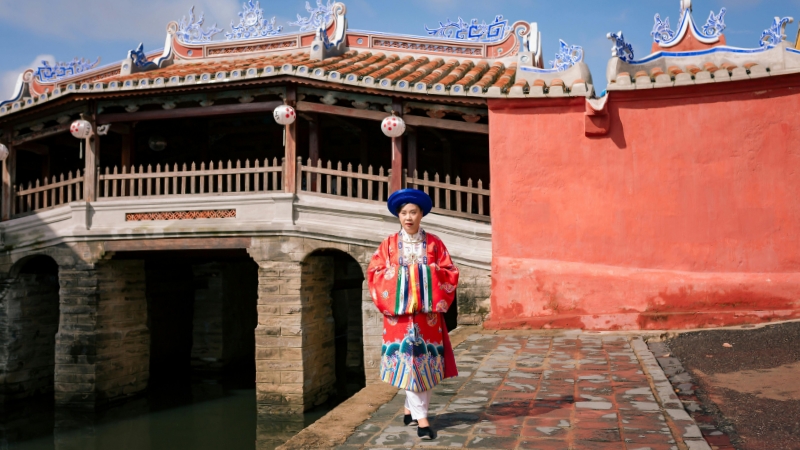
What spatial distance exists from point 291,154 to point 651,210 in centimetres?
558

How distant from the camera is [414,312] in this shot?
448cm

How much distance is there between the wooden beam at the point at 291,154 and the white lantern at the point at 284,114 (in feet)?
0.77

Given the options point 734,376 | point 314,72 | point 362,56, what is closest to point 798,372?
point 734,376

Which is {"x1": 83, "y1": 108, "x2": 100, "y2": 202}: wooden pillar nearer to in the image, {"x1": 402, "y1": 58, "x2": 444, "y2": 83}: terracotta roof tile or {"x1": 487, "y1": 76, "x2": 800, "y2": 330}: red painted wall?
{"x1": 402, "y1": 58, "x2": 444, "y2": 83}: terracotta roof tile

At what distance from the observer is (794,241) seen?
860 cm

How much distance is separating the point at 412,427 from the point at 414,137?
6.80m

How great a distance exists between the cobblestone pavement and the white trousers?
0.16m

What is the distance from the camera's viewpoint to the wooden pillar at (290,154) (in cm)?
1034

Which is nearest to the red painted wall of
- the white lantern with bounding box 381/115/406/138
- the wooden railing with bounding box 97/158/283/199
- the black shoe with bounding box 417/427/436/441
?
the white lantern with bounding box 381/115/406/138

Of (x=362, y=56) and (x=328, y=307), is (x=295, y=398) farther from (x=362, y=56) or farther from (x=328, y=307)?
(x=362, y=56)

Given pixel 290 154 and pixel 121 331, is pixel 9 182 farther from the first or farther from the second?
pixel 290 154

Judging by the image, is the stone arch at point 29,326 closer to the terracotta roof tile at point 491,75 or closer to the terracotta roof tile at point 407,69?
the terracotta roof tile at point 407,69

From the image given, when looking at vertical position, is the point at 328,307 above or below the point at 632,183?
below

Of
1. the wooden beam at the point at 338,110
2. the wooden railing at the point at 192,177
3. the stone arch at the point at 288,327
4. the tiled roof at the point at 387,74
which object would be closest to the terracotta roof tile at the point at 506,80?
the tiled roof at the point at 387,74
